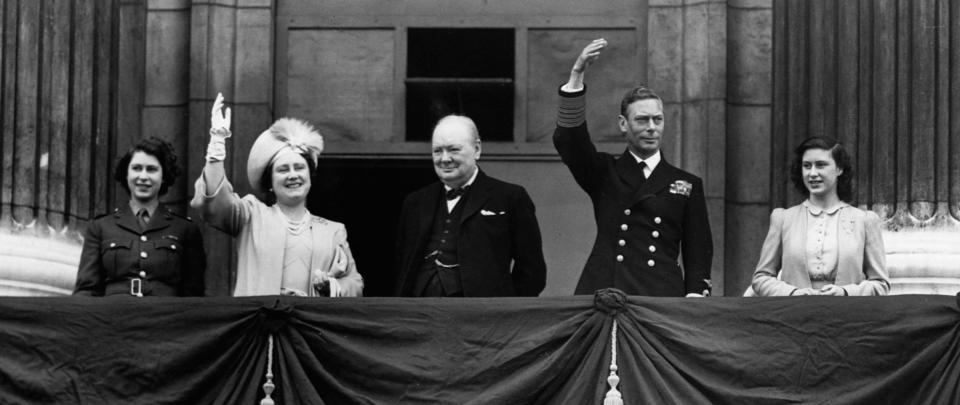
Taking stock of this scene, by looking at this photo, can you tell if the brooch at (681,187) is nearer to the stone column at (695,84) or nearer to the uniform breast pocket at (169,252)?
the stone column at (695,84)

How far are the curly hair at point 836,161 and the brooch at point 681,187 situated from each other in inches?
26.2

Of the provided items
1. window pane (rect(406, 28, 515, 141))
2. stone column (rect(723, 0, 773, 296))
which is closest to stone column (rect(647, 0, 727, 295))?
stone column (rect(723, 0, 773, 296))

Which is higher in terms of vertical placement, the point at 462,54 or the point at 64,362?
the point at 462,54

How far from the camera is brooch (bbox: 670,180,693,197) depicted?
16703 millimetres

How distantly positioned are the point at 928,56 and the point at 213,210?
200 inches

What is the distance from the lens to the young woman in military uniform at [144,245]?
1666 cm

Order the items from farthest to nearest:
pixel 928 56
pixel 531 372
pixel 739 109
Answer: pixel 739 109 < pixel 928 56 < pixel 531 372

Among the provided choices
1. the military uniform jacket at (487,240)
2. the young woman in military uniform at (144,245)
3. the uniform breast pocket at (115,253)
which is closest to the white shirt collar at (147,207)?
the young woman in military uniform at (144,245)

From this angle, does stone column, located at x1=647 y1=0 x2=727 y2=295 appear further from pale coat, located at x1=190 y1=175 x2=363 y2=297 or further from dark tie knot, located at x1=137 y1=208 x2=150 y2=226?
dark tie knot, located at x1=137 y1=208 x2=150 y2=226

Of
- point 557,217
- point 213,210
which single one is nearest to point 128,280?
point 213,210

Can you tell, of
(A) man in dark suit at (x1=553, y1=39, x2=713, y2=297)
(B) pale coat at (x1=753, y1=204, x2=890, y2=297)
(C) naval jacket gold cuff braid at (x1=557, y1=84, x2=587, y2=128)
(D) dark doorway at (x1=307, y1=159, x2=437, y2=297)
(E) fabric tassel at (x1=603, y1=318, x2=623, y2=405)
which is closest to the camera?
(E) fabric tassel at (x1=603, y1=318, x2=623, y2=405)

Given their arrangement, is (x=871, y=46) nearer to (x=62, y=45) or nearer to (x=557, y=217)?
(x=557, y=217)

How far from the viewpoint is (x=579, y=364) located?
1603 cm

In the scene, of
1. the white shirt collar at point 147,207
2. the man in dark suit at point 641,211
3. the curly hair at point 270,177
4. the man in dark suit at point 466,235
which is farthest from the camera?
the white shirt collar at point 147,207
